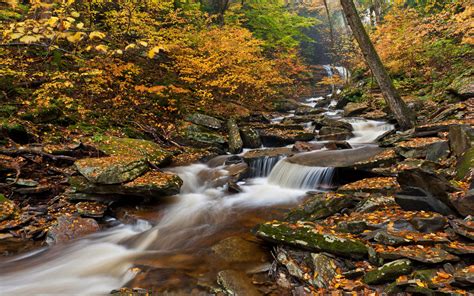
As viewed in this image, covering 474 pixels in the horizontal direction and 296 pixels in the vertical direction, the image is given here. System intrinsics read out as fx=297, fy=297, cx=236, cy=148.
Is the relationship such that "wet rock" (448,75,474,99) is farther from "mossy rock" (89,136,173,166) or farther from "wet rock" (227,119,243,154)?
"mossy rock" (89,136,173,166)

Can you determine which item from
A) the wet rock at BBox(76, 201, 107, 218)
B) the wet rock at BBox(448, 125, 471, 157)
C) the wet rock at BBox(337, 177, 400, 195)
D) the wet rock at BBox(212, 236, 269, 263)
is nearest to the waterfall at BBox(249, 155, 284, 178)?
the wet rock at BBox(337, 177, 400, 195)

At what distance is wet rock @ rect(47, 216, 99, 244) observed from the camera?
232 inches

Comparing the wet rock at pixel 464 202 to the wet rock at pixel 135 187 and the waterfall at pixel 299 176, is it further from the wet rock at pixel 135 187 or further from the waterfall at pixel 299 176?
the wet rock at pixel 135 187

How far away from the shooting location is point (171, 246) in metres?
5.81

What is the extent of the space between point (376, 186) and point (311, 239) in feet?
8.27

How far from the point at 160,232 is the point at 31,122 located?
5697mm

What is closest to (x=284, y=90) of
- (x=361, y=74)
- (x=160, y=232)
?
(x=361, y=74)

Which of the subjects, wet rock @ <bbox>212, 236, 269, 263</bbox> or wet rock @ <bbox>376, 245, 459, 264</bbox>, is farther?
wet rock @ <bbox>212, 236, 269, 263</bbox>

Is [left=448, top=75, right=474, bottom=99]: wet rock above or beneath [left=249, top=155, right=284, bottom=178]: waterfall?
above

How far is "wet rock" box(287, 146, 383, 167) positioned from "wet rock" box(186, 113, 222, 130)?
4313 millimetres

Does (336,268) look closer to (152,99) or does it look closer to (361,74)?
(152,99)

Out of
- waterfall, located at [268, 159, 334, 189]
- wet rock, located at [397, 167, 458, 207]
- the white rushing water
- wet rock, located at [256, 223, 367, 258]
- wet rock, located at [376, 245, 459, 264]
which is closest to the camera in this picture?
wet rock, located at [376, 245, 459, 264]

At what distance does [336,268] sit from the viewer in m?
3.86

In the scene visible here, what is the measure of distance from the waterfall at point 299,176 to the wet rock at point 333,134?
139 inches
